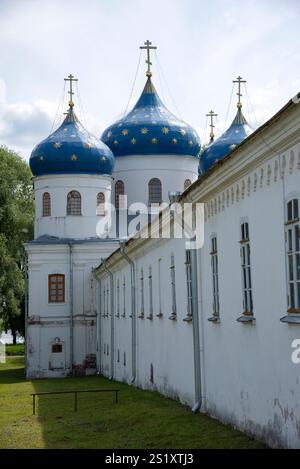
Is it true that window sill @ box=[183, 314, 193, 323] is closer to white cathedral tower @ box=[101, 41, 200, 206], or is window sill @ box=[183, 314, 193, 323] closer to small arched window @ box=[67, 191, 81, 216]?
small arched window @ box=[67, 191, 81, 216]

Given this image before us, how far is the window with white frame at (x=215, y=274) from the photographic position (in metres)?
13.8

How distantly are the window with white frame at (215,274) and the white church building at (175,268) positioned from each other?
19 mm

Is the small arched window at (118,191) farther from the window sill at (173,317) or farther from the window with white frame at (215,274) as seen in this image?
the window with white frame at (215,274)

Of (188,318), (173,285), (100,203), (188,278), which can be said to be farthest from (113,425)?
(100,203)

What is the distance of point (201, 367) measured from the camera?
14.8 metres

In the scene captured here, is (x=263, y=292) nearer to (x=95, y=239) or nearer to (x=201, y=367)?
(x=201, y=367)

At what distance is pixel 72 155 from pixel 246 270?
23.1m

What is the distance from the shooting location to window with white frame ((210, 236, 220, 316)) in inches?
541

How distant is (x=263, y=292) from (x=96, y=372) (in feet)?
79.0

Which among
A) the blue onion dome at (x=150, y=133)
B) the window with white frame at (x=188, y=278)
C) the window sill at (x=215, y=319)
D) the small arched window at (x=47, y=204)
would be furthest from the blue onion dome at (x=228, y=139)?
the window sill at (x=215, y=319)

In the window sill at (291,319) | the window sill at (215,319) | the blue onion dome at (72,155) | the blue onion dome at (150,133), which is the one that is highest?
the blue onion dome at (150,133)

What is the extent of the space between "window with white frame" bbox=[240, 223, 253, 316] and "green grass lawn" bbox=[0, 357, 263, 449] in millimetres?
1802
